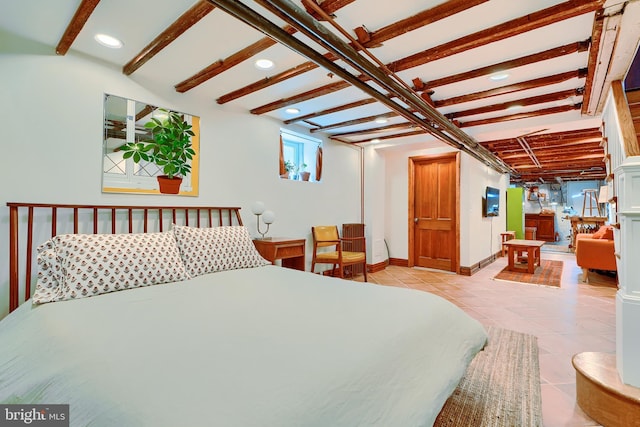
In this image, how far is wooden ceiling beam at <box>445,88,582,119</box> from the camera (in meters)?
3.06

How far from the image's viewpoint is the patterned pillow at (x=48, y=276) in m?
1.71

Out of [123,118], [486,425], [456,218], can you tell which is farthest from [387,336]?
[456,218]

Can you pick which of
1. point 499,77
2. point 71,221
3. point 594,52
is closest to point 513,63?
point 499,77

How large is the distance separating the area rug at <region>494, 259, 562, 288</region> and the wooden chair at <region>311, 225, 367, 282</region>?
8.37ft

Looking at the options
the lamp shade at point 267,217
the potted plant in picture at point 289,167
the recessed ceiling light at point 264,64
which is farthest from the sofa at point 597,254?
the recessed ceiling light at point 264,64

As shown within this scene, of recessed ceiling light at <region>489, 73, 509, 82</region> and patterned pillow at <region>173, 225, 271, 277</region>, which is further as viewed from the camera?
recessed ceiling light at <region>489, 73, 509, 82</region>

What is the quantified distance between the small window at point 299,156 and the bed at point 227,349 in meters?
2.54

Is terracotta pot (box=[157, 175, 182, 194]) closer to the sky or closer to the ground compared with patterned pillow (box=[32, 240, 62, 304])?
closer to the sky

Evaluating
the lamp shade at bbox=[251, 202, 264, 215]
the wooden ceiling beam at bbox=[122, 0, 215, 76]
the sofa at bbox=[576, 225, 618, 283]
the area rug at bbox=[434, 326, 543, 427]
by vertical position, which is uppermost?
the wooden ceiling beam at bbox=[122, 0, 215, 76]

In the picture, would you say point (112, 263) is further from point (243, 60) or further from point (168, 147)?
point (243, 60)

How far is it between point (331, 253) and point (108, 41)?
320cm

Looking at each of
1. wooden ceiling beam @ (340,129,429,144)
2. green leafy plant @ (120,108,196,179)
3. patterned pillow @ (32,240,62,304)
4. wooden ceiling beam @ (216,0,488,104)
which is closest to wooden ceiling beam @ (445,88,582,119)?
wooden ceiling beam @ (340,129,429,144)

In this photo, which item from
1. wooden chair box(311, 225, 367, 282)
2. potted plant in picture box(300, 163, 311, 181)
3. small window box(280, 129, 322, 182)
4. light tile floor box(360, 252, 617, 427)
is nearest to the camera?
light tile floor box(360, 252, 617, 427)

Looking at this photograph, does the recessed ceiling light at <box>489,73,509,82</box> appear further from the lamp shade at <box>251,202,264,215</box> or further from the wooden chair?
the lamp shade at <box>251,202,264,215</box>
